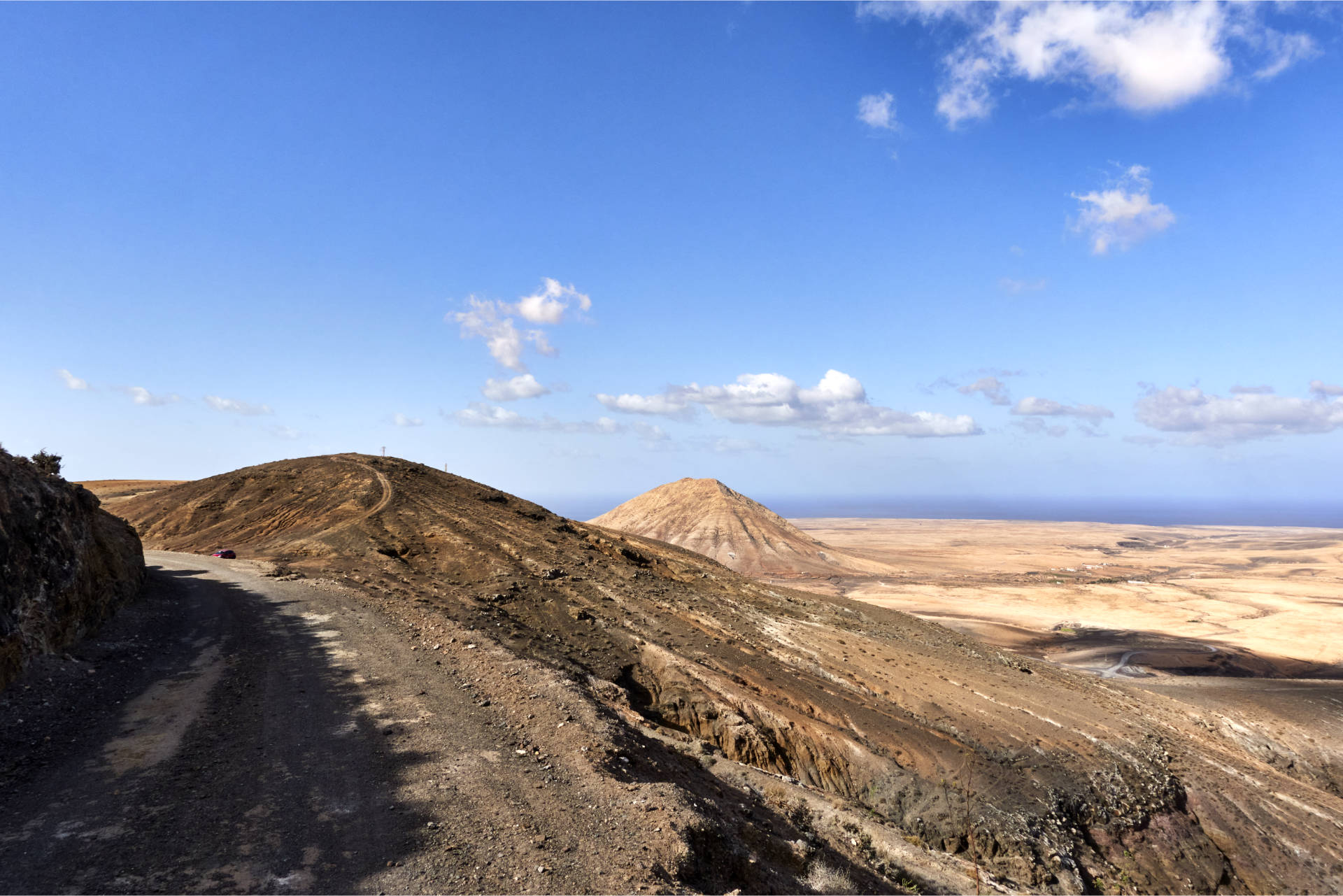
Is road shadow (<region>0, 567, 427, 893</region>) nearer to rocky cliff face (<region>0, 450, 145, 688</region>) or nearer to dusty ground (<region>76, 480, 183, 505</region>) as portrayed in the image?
rocky cliff face (<region>0, 450, 145, 688</region>)

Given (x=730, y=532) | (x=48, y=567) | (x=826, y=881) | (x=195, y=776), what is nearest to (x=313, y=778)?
(x=195, y=776)

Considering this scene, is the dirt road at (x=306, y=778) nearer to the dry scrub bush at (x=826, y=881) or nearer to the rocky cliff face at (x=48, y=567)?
the rocky cliff face at (x=48, y=567)

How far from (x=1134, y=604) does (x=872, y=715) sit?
201 ft

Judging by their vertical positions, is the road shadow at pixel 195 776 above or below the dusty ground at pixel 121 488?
below

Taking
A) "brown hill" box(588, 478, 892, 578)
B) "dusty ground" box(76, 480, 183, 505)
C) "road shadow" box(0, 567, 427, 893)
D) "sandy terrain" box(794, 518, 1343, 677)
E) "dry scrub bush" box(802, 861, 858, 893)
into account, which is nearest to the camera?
"road shadow" box(0, 567, 427, 893)

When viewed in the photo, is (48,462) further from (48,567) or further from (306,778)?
(306,778)

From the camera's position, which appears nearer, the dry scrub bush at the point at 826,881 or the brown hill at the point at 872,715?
the dry scrub bush at the point at 826,881

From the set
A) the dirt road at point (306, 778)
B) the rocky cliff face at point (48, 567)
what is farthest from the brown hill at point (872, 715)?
the rocky cliff face at point (48, 567)

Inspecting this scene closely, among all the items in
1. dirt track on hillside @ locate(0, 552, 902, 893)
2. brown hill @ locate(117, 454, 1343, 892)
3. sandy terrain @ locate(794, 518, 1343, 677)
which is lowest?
sandy terrain @ locate(794, 518, 1343, 677)

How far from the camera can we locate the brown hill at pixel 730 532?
88188mm

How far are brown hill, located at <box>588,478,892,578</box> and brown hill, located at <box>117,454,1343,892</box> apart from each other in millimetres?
47261

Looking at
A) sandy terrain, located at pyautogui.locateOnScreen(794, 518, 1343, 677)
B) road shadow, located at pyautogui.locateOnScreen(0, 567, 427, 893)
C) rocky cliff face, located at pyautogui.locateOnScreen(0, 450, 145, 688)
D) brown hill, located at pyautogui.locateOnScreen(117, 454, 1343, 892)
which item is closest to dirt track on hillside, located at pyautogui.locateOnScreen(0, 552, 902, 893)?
road shadow, located at pyautogui.locateOnScreen(0, 567, 427, 893)

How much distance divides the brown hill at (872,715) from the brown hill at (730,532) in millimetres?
47261

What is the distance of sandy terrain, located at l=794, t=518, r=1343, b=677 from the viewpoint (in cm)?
4756
